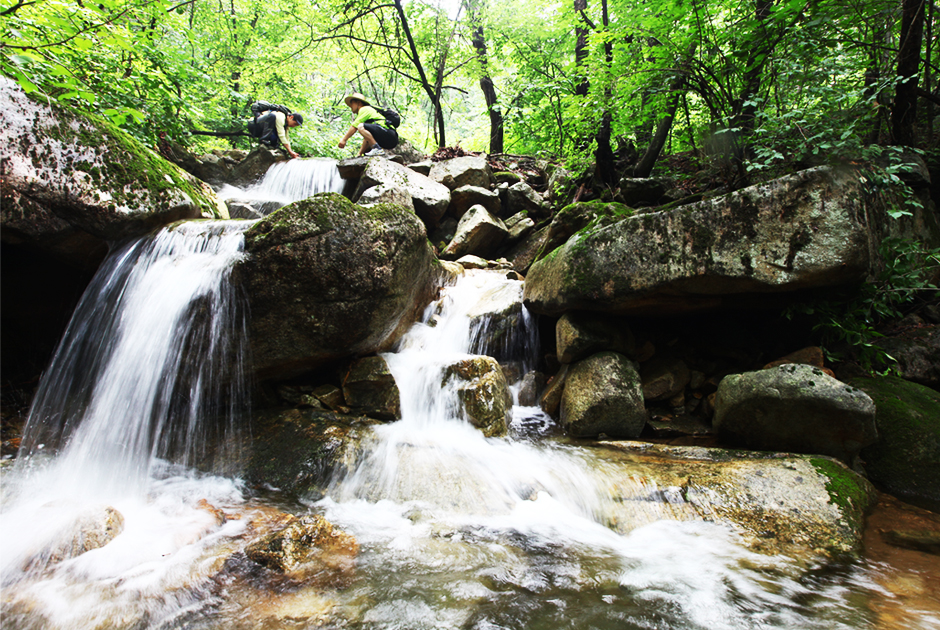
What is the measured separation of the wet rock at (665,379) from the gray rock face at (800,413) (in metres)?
1.00

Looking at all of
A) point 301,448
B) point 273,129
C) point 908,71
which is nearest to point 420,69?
point 273,129

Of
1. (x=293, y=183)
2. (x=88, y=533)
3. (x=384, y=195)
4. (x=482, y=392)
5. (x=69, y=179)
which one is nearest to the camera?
(x=88, y=533)

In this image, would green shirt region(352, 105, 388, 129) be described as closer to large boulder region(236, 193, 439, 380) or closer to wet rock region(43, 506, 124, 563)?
large boulder region(236, 193, 439, 380)

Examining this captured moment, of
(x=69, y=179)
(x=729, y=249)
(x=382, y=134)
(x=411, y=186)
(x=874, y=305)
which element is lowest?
(x=874, y=305)

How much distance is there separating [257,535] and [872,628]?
12.2 ft

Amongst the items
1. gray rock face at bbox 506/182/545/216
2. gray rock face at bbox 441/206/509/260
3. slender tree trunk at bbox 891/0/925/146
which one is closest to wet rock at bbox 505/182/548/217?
gray rock face at bbox 506/182/545/216

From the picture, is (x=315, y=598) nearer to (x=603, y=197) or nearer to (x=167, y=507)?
(x=167, y=507)

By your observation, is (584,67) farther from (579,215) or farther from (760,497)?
(760,497)

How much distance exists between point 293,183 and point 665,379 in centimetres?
1025

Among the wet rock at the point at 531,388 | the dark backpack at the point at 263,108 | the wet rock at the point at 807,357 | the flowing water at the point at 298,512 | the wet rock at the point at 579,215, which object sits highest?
the dark backpack at the point at 263,108

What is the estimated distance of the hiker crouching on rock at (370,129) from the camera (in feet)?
37.3

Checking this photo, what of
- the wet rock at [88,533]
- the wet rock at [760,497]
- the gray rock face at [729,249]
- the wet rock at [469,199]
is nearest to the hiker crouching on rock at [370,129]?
the wet rock at [469,199]

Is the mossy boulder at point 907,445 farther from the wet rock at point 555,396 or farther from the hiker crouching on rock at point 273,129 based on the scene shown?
the hiker crouching on rock at point 273,129

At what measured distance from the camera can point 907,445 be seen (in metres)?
3.51
